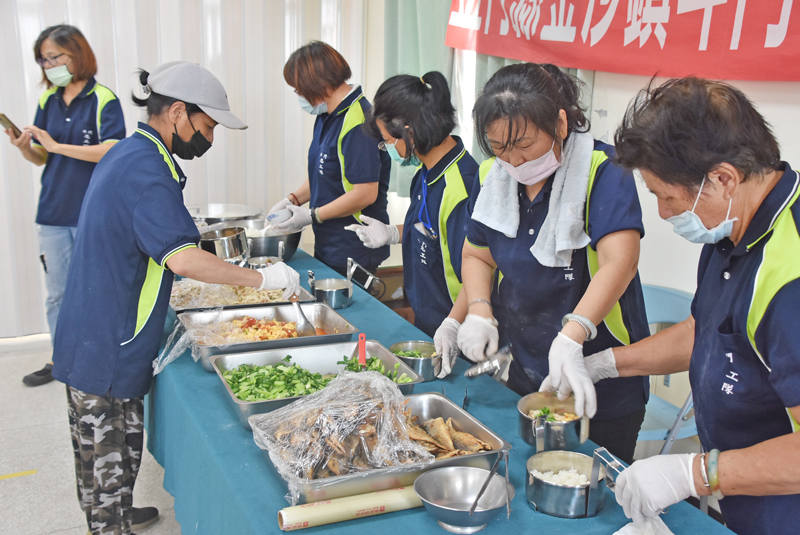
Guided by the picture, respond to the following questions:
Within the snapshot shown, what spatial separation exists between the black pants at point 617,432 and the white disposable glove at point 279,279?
1046 mm

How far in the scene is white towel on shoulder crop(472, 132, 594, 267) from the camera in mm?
1487

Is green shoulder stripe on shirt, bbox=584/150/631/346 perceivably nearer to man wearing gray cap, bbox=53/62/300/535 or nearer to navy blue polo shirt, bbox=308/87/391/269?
man wearing gray cap, bbox=53/62/300/535

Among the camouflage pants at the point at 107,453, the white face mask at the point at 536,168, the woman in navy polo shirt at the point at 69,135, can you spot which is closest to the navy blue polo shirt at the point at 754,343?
the white face mask at the point at 536,168

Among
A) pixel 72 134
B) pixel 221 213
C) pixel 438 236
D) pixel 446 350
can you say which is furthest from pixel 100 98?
pixel 446 350

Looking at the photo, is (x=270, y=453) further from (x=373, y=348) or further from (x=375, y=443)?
(x=373, y=348)

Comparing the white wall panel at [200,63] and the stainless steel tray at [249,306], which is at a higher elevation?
the white wall panel at [200,63]

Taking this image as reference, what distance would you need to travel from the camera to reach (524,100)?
4.61ft

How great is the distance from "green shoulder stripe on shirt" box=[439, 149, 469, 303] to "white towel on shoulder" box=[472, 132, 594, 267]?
0.38 metres

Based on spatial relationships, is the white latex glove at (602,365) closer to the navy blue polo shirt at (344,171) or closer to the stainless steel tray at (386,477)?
the stainless steel tray at (386,477)

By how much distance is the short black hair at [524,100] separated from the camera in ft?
4.62

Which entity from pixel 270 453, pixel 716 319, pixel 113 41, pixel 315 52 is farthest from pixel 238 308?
pixel 113 41

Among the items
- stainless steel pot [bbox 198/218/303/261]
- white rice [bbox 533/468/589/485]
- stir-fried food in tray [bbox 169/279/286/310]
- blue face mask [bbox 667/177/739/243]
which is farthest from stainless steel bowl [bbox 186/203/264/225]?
blue face mask [bbox 667/177/739/243]

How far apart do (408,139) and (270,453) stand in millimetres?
1166

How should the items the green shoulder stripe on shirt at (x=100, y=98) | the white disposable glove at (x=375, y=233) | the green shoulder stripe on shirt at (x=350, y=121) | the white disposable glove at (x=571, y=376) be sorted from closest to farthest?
1. the white disposable glove at (x=571, y=376)
2. the white disposable glove at (x=375, y=233)
3. the green shoulder stripe on shirt at (x=350, y=121)
4. the green shoulder stripe on shirt at (x=100, y=98)
